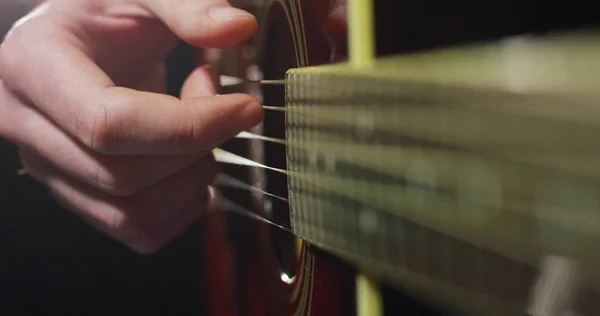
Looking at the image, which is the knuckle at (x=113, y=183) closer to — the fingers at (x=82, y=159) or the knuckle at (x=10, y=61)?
the fingers at (x=82, y=159)

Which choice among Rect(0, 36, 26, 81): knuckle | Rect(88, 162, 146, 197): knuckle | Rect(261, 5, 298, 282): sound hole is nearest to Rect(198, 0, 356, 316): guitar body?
Rect(261, 5, 298, 282): sound hole

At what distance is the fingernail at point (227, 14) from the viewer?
0.60 metres

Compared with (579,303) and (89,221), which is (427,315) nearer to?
(579,303)

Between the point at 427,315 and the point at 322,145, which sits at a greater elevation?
the point at 322,145

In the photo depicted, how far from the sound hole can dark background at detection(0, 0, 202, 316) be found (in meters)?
0.18

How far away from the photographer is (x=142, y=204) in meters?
0.70

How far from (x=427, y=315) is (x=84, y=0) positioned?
21.0 inches

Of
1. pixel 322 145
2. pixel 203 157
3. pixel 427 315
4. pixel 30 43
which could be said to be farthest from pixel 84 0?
pixel 427 315

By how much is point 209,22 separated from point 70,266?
399 mm

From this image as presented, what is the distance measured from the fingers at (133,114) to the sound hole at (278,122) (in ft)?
0.09

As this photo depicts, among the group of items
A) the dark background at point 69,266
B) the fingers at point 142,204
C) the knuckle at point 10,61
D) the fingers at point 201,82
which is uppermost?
the knuckle at point 10,61

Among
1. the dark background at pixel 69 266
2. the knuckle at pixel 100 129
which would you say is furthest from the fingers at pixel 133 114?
the dark background at pixel 69 266

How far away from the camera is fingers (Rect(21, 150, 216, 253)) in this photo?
69cm

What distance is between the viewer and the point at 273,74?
23.1 inches
